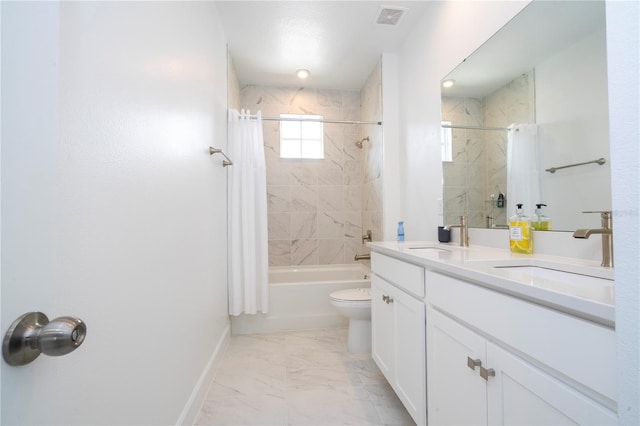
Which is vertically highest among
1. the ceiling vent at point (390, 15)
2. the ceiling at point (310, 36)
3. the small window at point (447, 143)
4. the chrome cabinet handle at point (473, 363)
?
the ceiling at point (310, 36)

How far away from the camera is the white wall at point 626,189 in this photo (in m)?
0.38

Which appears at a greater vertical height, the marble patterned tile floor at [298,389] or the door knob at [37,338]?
the door knob at [37,338]

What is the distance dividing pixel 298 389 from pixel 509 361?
4.37 feet

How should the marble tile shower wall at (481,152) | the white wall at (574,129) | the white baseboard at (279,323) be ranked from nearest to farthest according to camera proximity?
the white wall at (574,129) → the marble tile shower wall at (481,152) → the white baseboard at (279,323)

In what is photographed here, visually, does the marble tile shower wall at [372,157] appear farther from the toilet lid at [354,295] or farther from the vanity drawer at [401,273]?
the vanity drawer at [401,273]

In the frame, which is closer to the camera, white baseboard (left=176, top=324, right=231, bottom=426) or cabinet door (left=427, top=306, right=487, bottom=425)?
cabinet door (left=427, top=306, right=487, bottom=425)

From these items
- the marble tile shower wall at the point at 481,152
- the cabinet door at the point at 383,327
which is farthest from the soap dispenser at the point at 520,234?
the cabinet door at the point at 383,327

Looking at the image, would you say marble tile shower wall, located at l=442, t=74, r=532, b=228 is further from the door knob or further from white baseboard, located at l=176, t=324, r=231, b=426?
white baseboard, located at l=176, t=324, r=231, b=426

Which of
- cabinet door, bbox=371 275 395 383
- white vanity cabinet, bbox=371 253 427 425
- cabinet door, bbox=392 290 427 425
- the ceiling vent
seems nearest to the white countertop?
white vanity cabinet, bbox=371 253 427 425

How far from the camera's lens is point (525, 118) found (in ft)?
4.37

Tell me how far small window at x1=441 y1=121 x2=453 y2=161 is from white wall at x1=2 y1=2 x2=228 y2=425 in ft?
5.12

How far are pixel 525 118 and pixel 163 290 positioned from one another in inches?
71.0

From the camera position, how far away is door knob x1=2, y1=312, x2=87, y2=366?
1.01 feet

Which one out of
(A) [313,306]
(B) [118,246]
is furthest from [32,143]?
(A) [313,306]
